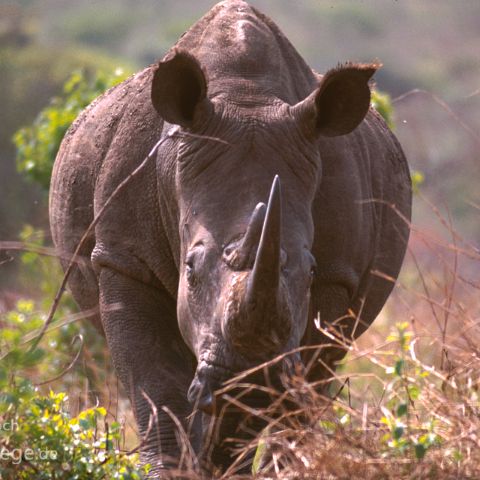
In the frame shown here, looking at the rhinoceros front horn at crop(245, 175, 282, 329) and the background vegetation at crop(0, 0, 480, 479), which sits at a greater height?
the rhinoceros front horn at crop(245, 175, 282, 329)

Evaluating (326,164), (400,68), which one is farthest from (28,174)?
(400,68)

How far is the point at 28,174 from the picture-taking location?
12.4 m

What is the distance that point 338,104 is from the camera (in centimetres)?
718

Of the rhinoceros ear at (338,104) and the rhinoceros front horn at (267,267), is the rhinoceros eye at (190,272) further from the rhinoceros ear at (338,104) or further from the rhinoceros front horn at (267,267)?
the rhinoceros ear at (338,104)

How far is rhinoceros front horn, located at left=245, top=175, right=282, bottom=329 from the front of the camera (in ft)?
20.2

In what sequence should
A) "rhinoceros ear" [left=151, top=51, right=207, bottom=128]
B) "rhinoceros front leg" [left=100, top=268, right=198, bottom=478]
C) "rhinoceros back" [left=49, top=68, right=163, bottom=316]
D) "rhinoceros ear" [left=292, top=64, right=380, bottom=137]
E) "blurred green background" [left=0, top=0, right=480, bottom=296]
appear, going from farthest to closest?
1. "blurred green background" [left=0, top=0, right=480, bottom=296]
2. "rhinoceros back" [left=49, top=68, right=163, bottom=316]
3. "rhinoceros front leg" [left=100, top=268, right=198, bottom=478]
4. "rhinoceros ear" [left=292, top=64, right=380, bottom=137]
5. "rhinoceros ear" [left=151, top=51, right=207, bottom=128]

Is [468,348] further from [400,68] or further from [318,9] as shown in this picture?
[318,9]

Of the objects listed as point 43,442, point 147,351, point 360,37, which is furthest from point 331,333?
point 360,37

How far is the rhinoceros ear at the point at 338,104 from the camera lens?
707 cm

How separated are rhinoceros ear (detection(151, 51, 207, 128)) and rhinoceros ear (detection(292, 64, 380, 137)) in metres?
0.43

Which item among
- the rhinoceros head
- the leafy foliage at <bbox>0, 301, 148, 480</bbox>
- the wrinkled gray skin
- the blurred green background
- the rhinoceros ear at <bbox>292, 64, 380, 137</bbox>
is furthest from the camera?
the blurred green background

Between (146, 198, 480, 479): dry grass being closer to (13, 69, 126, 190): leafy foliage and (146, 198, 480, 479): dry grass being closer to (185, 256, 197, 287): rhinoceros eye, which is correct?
(185, 256, 197, 287): rhinoceros eye

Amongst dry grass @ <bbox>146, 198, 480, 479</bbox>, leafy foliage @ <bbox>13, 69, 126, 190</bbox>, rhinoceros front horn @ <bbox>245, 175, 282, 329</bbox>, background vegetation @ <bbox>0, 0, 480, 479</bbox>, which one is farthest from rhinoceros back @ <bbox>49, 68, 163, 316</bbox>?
leafy foliage @ <bbox>13, 69, 126, 190</bbox>

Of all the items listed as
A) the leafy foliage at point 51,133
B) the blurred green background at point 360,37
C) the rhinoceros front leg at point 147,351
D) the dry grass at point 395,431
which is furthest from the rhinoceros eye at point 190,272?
the blurred green background at point 360,37
